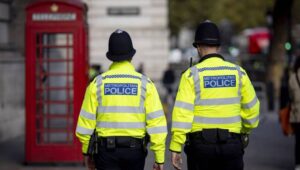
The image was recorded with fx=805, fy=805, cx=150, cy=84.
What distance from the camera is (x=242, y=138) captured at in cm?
667

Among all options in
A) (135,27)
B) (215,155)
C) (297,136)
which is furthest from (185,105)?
(135,27)

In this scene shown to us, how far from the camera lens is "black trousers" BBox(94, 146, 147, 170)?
6418 mm

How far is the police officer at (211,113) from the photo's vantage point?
643 cm

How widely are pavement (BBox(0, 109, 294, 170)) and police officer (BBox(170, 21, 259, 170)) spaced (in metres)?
4.78

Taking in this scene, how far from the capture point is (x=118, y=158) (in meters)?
6.43

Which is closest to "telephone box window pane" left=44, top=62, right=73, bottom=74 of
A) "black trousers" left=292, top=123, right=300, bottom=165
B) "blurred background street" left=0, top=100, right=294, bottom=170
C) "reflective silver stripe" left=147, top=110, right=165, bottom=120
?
"blurred background street" left=0, top=100, right=294, bottom=170

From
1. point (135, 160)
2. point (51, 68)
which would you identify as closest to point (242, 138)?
point (135, 160)

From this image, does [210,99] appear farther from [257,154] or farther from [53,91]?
[257,154]

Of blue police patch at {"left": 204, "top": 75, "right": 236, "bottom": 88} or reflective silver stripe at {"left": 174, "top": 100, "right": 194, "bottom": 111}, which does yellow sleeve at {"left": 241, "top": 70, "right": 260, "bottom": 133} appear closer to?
blue police patch at {"left": 204, "top": 75, "right": 236, "bottom": 88}

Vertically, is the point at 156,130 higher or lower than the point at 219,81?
lower

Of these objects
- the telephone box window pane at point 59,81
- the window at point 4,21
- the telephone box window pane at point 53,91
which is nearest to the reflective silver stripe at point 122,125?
the telephone box window pane at point 53,91

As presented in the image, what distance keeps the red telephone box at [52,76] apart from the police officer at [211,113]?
17.7 feet

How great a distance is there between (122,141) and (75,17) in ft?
18.5

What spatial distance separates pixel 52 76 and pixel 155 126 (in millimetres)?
6247
